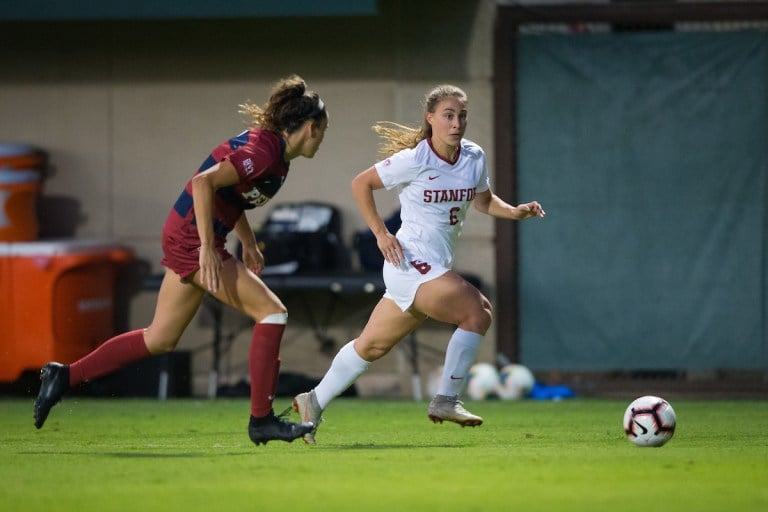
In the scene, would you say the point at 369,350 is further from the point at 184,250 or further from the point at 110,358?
the point at 110,358

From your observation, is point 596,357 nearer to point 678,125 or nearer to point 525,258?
point 525,258

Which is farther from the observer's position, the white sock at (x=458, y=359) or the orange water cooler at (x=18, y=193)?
the orange water cooler at (x=18, y=193)

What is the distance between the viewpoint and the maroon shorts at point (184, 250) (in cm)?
702

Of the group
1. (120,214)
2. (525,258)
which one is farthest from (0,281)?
(525,258)

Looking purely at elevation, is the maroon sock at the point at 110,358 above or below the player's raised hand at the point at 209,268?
below

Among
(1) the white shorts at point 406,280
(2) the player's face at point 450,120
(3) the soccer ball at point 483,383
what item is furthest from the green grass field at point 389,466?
(3) the soccer ball at point 483,383

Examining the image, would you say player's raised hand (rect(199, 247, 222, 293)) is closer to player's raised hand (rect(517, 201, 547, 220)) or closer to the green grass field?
the green grass field

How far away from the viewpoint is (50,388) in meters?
7.22

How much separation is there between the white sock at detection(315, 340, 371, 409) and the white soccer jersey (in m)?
0.65

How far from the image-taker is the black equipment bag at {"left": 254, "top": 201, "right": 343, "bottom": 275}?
1279 cm

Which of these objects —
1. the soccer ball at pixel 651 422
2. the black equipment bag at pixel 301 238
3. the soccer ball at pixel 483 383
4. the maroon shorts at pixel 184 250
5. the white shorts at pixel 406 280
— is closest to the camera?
the maroon shorts at pixel 184 250

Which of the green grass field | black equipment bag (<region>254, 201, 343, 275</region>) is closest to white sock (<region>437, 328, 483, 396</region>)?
the green grass field

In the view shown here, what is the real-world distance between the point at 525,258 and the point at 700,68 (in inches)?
97.0

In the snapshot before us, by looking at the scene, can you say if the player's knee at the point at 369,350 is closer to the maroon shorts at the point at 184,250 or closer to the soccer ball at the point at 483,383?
the maroon shorts at the point at 184,250
